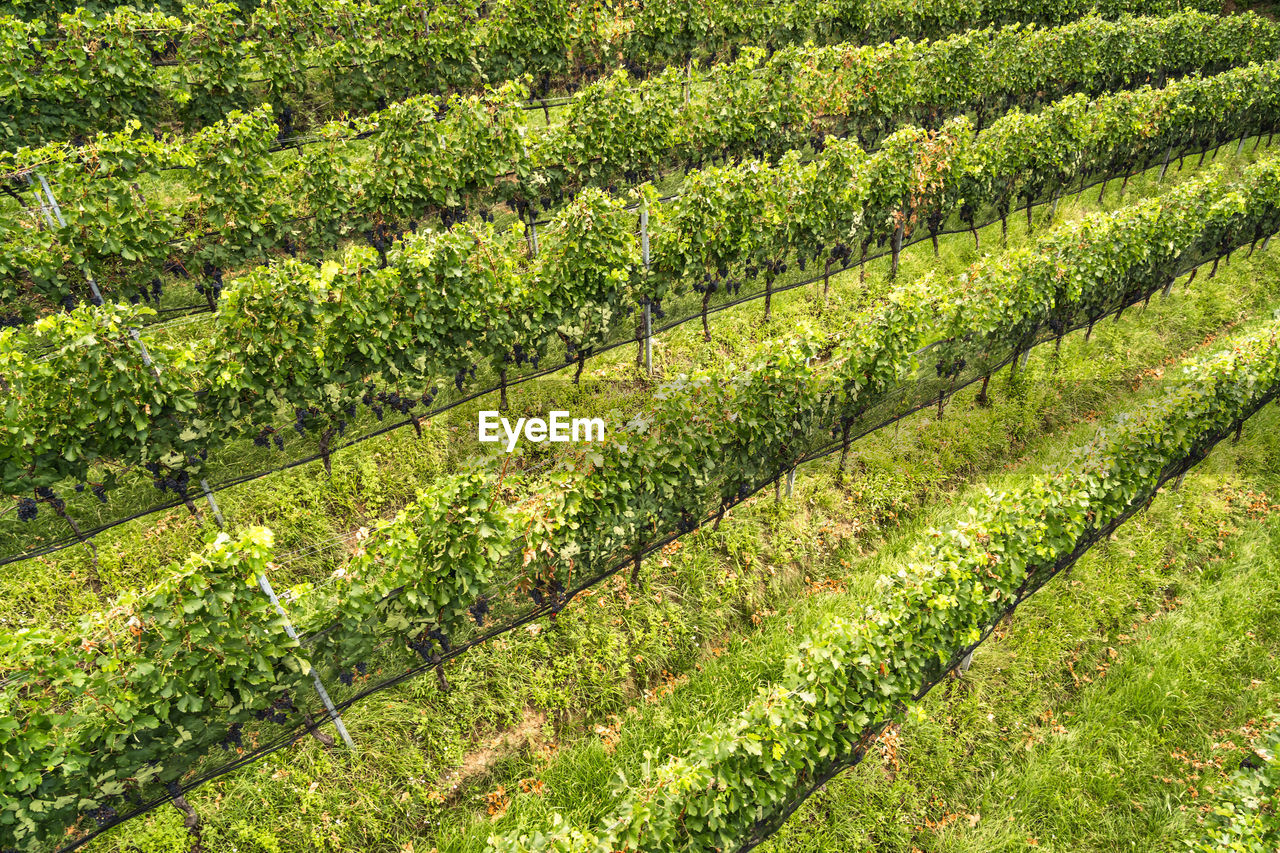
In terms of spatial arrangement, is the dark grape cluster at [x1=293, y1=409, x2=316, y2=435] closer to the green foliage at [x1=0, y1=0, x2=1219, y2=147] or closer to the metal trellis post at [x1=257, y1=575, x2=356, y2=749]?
the metal trellis post at [x1=257, y1=575, x2=356, y2=749]

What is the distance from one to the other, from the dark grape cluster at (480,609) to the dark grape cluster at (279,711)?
1608 millimetres

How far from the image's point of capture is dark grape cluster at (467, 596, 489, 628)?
639 cm

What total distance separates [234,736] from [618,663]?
137 inches

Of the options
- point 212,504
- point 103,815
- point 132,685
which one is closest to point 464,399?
point 212,504

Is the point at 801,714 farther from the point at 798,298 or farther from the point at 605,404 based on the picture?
the point at 798,298

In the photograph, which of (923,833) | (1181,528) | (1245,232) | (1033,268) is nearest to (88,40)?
(1033,268)

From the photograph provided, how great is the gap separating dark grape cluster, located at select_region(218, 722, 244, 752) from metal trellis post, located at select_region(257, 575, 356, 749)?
598mm

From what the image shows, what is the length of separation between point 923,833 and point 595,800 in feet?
9.89

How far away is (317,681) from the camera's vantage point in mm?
5812

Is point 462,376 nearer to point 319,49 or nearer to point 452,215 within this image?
point 452,215

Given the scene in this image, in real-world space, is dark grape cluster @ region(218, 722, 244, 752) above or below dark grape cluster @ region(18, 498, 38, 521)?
below

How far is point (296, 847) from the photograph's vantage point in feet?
19.2

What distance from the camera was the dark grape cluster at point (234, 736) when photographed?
544 centimetres

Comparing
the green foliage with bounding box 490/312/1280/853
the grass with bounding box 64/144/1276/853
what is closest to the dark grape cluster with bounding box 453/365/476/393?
the grass with bounding box 64/144/1276/853
